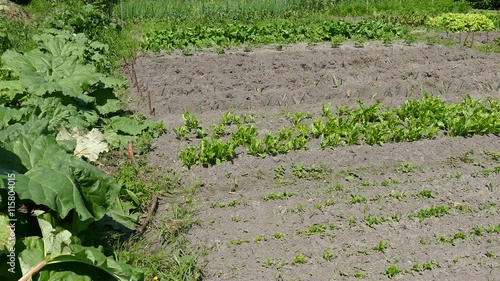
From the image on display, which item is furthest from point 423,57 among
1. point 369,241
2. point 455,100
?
point 369,241

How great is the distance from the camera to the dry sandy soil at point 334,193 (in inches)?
159

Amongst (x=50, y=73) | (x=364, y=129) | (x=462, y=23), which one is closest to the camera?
(x=50, y=73)

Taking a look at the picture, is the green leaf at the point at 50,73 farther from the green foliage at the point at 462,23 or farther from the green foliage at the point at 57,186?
the green foliage at the point at 462,23

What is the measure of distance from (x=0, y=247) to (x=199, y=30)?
25.8 feet

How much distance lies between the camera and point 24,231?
10.7 ft

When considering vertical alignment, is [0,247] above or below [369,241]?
above

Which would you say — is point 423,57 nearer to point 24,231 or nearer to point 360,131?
point 360,131

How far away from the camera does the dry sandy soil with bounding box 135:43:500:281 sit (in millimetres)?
4043

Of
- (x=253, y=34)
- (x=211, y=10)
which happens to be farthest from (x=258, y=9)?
(x=253, y=34)

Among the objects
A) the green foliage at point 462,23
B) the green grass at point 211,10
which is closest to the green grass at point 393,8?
the green grass at point 211,10

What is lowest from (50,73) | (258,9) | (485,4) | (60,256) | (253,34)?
(485,4)

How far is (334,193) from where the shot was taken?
16.1 ft

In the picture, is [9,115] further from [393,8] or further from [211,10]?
[393,8]

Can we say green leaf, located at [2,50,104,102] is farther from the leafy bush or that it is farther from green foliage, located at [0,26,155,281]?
the leafy bush
